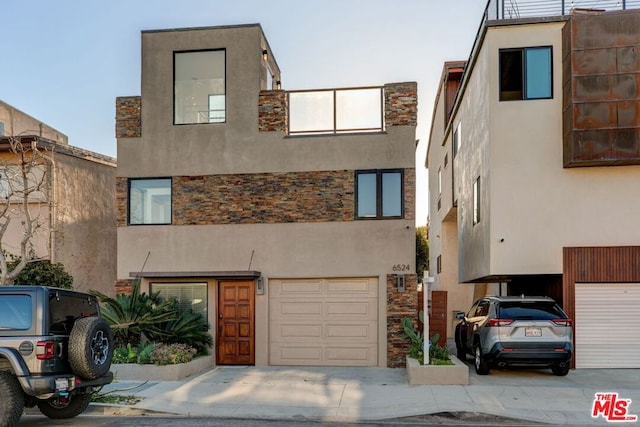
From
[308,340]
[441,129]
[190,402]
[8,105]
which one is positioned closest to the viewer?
[190,402]

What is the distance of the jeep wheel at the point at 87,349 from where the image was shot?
8.05 m

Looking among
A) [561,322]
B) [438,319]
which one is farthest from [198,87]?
[561,322]

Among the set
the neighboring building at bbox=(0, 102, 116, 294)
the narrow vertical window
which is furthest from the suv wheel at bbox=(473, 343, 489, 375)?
the neighboring building at bbox=(0, 102, 116, 294)

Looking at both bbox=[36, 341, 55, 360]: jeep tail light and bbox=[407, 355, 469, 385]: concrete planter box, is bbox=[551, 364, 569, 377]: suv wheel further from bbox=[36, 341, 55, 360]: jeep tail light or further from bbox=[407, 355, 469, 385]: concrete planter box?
bbox=[36, 341, 55, 360]: jeep tail light

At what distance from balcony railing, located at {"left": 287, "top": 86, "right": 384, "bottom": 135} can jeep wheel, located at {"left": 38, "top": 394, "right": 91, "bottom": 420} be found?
26.9ft

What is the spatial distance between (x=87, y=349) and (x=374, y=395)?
5050 millimetres

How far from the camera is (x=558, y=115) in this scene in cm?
1393

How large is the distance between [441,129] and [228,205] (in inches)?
577

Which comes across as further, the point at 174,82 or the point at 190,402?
the point at 174,82

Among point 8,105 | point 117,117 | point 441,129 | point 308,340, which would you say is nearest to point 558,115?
point 308,340

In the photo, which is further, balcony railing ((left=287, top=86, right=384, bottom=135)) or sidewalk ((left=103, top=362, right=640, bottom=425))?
Result: balcony railing ((left=287, top=86, right=384, bottom=135))

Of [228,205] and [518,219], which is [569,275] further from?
[228,205]

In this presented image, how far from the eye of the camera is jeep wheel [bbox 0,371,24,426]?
24.9 feet

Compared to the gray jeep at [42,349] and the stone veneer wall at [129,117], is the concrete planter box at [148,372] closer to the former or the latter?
the gray jeep at [42,349]
